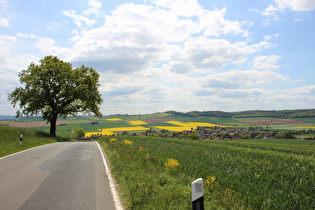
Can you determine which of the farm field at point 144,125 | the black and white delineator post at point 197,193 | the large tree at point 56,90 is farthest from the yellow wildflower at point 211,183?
the farm field at point 144,125

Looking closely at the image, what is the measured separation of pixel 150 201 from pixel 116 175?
3109mm

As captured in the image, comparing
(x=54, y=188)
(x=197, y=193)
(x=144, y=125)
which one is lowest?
(x=144, y=125)

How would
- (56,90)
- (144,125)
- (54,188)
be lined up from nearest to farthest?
(54,188), (56,90), (144,125)

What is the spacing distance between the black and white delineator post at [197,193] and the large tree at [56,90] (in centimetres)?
2788

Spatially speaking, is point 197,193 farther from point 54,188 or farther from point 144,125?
point 144,125

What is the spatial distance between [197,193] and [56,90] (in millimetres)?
29706

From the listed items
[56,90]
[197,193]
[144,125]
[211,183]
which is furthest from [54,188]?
[144,125]

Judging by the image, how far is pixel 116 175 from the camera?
7.66 meters

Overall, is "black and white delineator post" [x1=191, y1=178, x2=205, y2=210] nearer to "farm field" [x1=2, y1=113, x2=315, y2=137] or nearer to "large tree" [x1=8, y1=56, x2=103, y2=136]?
"large tree" [x1=8, y1=56, x2=103, y2=136]

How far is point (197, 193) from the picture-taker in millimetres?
3230

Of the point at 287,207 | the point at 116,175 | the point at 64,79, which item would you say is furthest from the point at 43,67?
the point at 287,207

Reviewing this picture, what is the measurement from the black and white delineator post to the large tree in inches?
1098

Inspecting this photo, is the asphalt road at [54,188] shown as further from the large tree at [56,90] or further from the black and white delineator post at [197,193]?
the large tree at [56,90]

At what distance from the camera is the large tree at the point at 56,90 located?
88.5ft
